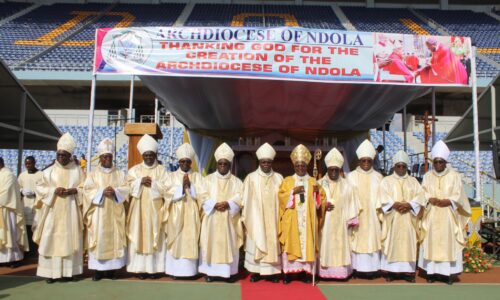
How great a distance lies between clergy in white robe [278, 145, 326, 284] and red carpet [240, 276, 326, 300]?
0.17m

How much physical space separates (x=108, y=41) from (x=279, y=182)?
10.1ft

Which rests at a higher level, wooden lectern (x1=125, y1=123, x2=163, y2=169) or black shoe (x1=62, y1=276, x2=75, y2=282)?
wooden lectern (x1=125, y1=123, x2=163, y2=169)

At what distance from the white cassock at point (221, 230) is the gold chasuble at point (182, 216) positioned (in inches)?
4.0

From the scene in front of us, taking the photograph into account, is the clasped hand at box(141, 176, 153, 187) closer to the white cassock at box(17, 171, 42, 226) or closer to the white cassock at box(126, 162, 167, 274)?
the white cassock at box(126, 162, 167, 274)

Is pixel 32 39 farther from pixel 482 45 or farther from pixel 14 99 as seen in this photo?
pixel 482 45

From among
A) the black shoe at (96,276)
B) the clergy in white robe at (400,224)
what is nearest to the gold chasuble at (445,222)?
the clergy in white robe at (400,224)

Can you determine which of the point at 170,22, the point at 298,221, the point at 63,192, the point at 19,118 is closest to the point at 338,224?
the point at 298,221

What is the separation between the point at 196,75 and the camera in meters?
6.03

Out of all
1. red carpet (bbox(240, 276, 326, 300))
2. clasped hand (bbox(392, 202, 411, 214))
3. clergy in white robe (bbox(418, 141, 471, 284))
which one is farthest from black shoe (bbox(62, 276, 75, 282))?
clergy in white robe (bbox(418, 141, 471, 284))

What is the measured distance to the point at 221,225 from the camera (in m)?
5.61

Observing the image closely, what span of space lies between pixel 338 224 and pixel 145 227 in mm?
2503

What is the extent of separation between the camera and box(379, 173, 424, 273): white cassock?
5715 millimetres

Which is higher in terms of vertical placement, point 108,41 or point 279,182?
point 108,41

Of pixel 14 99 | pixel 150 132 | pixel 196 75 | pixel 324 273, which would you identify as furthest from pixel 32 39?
pixel 324 273
